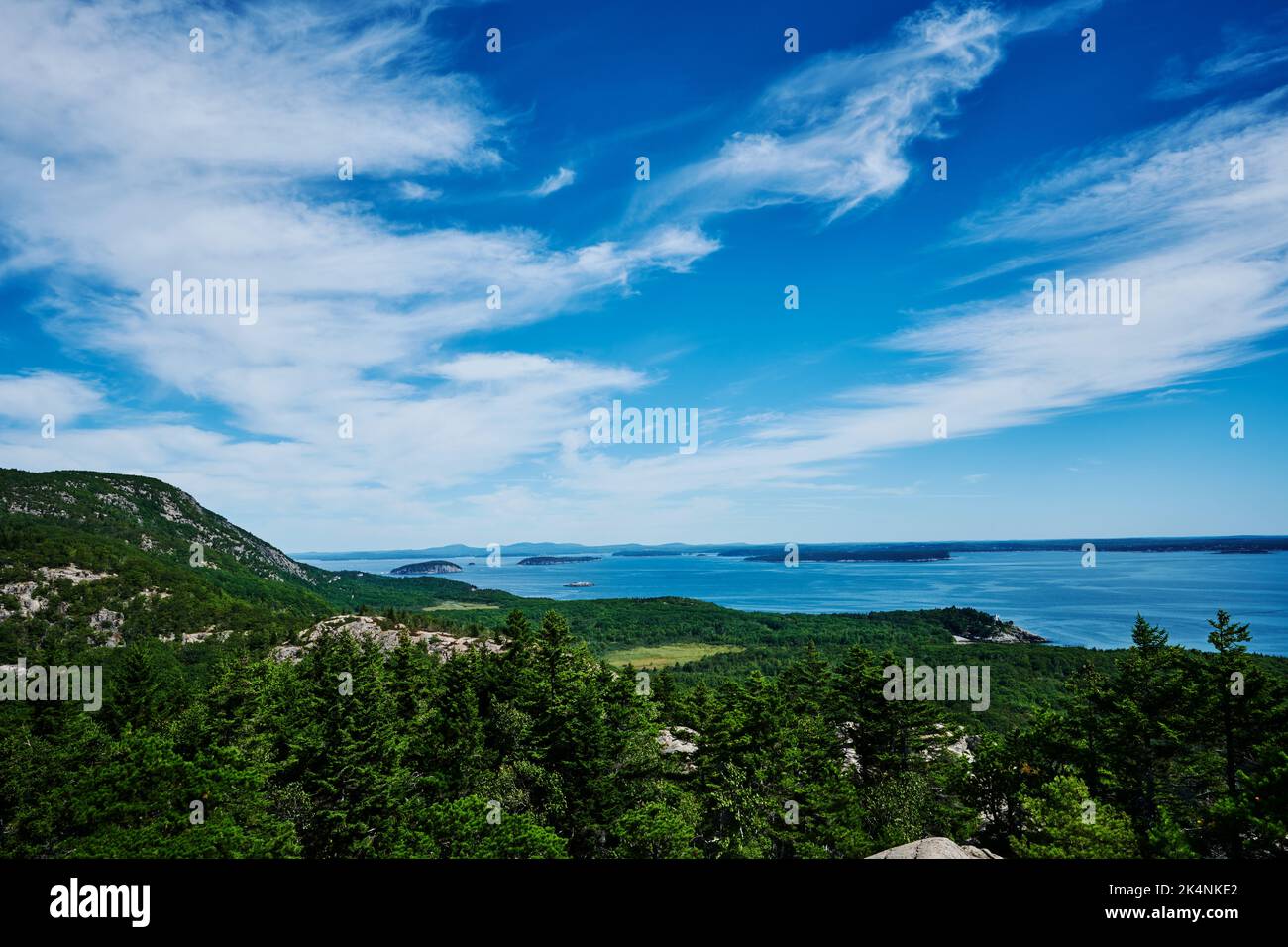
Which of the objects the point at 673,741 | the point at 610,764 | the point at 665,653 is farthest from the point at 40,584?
the point at 610,764

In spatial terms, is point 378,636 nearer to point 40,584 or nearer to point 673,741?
point 673,741

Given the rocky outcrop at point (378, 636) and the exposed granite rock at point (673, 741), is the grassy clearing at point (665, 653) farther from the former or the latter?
the exposed granite rock at point (673, 741)

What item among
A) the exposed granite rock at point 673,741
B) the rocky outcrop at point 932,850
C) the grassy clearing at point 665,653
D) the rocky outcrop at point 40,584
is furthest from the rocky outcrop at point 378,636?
the grassy clearing at point 665,653

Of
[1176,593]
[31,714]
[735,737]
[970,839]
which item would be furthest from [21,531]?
[1176,593]

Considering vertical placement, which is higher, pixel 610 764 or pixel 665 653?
pixel 610 764

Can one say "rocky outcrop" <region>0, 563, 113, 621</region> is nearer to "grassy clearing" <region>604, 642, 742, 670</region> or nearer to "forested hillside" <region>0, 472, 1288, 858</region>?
"forested hillside" <region>0, 472, 1288, 858</region>
